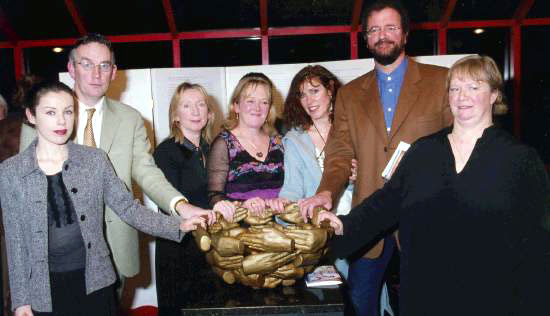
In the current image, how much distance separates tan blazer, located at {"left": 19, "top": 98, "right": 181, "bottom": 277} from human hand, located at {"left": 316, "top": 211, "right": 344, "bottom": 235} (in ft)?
2.83

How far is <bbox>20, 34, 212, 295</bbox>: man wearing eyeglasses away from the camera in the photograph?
2.44 m

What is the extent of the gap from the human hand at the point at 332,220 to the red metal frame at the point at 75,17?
4.37 m

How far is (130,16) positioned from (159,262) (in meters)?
3.59

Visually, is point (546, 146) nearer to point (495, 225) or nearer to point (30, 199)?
point (495, 225)

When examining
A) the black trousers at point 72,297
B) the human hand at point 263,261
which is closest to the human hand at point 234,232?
the human hand at point 263,261

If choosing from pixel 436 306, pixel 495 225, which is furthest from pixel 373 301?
pixel 495 225

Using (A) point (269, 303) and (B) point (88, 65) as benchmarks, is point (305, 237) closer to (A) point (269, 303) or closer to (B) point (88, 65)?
(A) point (269, 303)

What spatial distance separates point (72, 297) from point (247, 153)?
128 centimetres

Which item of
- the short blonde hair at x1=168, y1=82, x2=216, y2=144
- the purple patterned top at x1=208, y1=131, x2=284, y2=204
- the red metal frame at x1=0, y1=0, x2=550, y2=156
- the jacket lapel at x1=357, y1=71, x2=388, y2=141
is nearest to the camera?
the jacket lapel at x1=357, y1=71, x2=388, y2=141

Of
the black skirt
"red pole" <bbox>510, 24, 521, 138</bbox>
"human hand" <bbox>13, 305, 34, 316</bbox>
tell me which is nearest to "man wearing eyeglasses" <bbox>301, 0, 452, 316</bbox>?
the black skirt

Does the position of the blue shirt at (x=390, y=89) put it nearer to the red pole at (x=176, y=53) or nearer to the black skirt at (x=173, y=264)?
the black skirt at (x=173, y=264)

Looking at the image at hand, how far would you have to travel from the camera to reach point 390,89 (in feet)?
8.61

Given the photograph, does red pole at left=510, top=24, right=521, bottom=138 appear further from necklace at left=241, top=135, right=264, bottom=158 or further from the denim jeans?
necklace at left=241, top=135, right=264, bottom=158

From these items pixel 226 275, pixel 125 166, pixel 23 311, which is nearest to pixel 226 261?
pixel 226 275
